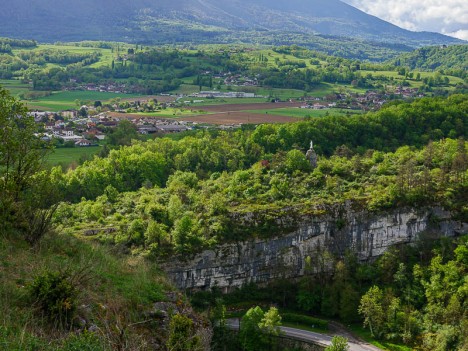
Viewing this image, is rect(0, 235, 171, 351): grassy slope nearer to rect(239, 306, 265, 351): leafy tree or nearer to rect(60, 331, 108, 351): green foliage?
rect(60, 331, 108, 351): green foliage

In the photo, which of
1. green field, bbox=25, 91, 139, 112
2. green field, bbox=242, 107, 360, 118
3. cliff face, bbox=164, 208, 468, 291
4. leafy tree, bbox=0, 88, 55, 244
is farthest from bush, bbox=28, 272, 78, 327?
green field, bbox=25, 91, 139, 112

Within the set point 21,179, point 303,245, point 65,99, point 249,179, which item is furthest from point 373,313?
point 65,99

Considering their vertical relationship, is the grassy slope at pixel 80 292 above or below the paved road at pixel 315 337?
above

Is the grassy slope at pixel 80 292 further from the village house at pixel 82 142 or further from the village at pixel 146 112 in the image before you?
the village house at pixel 82 142

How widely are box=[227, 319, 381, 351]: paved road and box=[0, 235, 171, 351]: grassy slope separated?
1614 cm

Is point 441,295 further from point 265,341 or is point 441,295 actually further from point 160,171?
point 160,171

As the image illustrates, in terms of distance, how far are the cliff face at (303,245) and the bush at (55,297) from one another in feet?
69.7

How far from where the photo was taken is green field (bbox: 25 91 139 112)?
97188 millimetres

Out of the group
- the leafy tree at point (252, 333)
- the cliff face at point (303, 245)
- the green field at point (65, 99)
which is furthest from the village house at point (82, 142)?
the leafy tree at point (252, 333)

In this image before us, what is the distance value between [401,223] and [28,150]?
29.3 metres

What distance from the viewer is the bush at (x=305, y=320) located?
119 ft

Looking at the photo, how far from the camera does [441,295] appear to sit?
35.8 m

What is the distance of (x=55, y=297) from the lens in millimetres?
13711

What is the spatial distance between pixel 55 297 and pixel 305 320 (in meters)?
25.4
